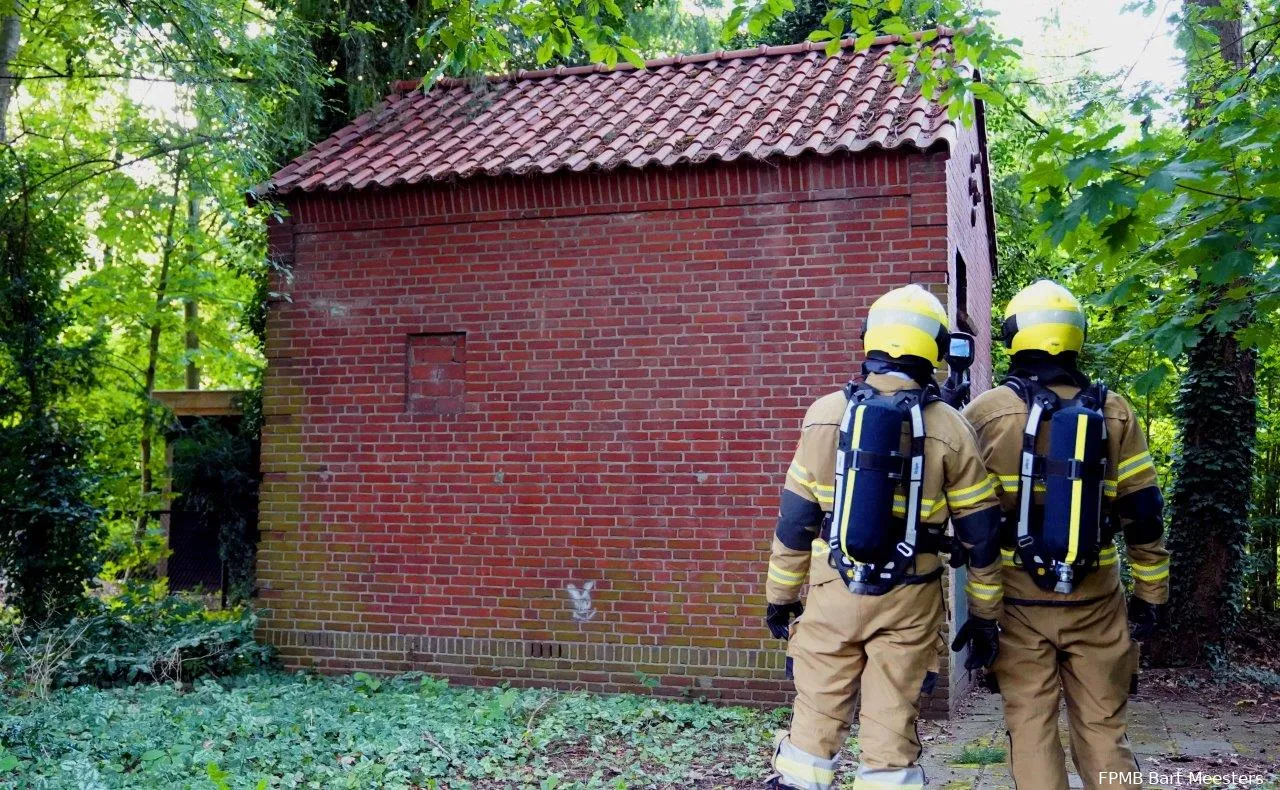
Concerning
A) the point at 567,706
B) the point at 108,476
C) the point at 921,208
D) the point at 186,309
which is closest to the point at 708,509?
the point at 567,706

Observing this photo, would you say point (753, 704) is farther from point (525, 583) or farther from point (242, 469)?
point (242, 469)

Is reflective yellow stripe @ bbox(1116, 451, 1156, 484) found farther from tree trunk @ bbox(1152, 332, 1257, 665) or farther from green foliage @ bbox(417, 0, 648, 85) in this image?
tree trunk @ bbox(1152, 332, 1257, 665)

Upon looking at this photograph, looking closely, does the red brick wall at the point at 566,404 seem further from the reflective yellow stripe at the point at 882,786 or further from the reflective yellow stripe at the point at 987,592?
the reflective yellow stripe at the point at 882,786

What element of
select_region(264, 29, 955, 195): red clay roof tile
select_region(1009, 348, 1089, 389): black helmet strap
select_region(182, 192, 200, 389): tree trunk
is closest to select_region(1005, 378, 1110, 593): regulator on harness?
select_region(1009, 348, 1089, 389): black helmet strap

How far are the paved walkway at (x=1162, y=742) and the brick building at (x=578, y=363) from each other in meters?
1.44

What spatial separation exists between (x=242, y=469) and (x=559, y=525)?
A: 4.92 metres

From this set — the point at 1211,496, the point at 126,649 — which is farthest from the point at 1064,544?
the point at 126,649

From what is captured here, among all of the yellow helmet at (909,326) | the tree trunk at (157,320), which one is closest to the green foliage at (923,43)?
the yellow helmet at (909,326)

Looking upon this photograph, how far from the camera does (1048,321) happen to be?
4.82 metres

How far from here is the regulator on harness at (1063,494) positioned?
15.0 feet

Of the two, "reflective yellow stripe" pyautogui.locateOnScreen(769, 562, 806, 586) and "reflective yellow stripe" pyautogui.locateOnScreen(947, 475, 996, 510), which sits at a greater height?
"reflective yellow stripe" pyautogui.locateOnScreen(947, 475, 996, 510)

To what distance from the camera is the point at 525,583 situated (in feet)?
27.8

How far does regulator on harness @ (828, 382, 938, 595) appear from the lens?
167 inches

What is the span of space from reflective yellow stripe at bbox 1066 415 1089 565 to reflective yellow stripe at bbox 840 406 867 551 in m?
0.96
